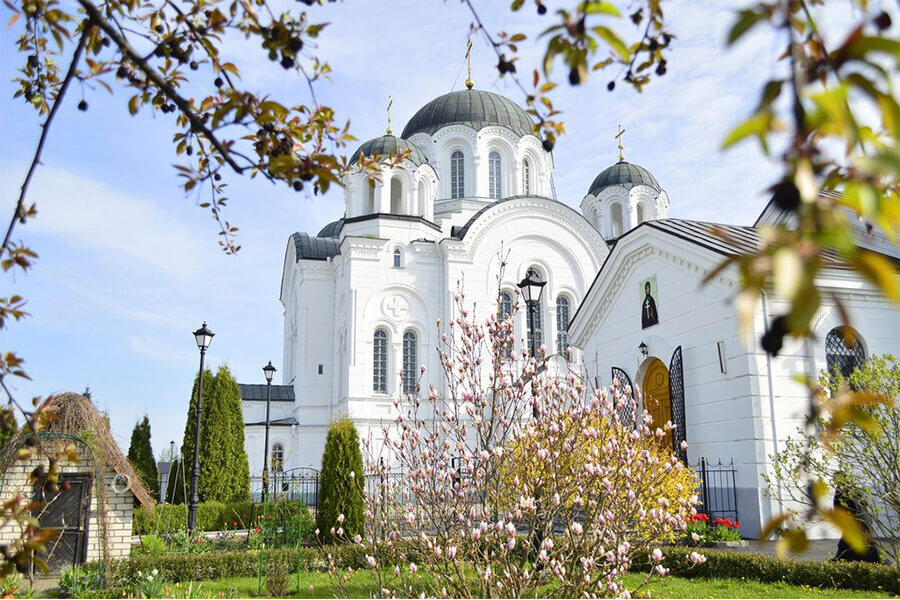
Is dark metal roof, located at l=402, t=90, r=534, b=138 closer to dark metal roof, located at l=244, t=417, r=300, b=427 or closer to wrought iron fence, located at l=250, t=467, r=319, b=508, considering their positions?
dark metal roof, located at l=244, t=417, r=300, b=427

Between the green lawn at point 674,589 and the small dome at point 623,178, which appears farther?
the small dome at point 623,178

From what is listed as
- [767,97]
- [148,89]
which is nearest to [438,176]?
[148,89]

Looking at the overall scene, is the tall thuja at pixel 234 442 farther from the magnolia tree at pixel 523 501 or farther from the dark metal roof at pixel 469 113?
the dark metal roof at pixel 469 113

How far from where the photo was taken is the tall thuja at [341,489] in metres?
11.3

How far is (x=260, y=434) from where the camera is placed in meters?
26.2

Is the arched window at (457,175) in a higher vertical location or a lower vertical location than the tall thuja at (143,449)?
higher

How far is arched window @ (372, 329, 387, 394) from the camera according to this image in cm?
2434

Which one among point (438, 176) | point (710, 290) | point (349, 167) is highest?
point (438, 176)

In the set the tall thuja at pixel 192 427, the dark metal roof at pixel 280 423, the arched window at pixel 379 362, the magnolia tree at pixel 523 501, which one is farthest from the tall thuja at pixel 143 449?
the magnolia tree at pixel 523 501

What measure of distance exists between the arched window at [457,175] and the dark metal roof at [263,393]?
10533 mm

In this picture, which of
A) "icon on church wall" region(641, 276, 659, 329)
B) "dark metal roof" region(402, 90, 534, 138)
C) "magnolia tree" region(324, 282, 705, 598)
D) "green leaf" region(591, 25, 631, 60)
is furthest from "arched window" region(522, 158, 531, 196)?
"green leaf" region(591, 25, 631, 60)

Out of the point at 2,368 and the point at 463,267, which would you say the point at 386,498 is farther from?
the point at 463,267

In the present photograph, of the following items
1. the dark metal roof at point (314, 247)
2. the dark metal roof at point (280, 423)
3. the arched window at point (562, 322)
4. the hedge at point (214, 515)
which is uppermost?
the dark metal roof at point (314, 247)

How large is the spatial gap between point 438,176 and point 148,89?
87.0 ft
